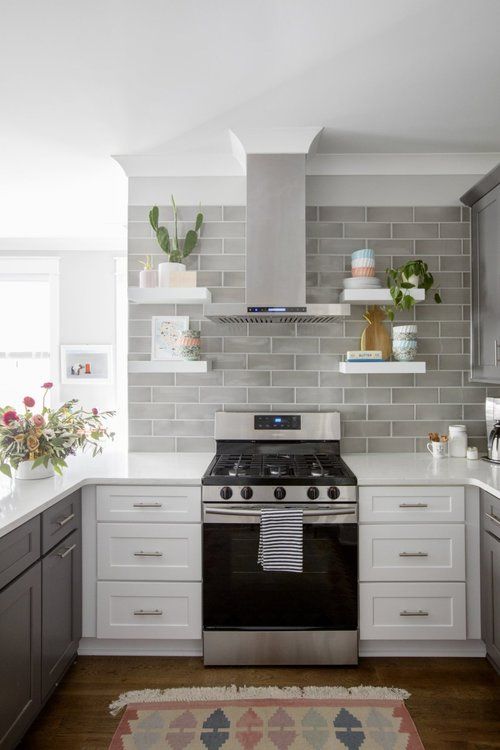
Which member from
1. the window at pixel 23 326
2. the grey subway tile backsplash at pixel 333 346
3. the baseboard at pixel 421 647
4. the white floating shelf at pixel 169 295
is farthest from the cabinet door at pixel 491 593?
the window at pixel 23 326

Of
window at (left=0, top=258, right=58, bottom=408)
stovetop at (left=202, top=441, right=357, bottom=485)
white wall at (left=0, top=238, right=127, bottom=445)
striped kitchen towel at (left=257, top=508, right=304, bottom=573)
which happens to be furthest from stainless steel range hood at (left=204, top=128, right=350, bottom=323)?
window at (left=0, top=258, right=58, bottom=408)

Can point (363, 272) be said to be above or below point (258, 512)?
above

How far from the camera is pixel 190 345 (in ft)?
8.82

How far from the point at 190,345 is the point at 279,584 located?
131 centimetres

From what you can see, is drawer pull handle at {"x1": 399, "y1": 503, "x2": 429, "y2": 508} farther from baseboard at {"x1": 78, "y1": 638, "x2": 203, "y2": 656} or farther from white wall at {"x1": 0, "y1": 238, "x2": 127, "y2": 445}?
white wall at {"x1": 0, "y1": 238, "x2": 127, "y2": 445}

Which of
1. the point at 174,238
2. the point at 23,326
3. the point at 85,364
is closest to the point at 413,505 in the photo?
the point at 174,238

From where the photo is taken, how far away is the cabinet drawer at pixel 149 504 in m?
2.25

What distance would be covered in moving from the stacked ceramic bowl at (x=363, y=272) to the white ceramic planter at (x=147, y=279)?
1.07 metres

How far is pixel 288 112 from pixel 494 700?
277 cm

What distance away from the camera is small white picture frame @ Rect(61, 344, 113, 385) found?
4.27 meters

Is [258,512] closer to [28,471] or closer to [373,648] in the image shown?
[373,648]

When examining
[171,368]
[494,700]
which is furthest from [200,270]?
[494,700]

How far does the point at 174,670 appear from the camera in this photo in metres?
2.20

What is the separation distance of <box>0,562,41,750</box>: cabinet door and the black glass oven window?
727 millimetres
